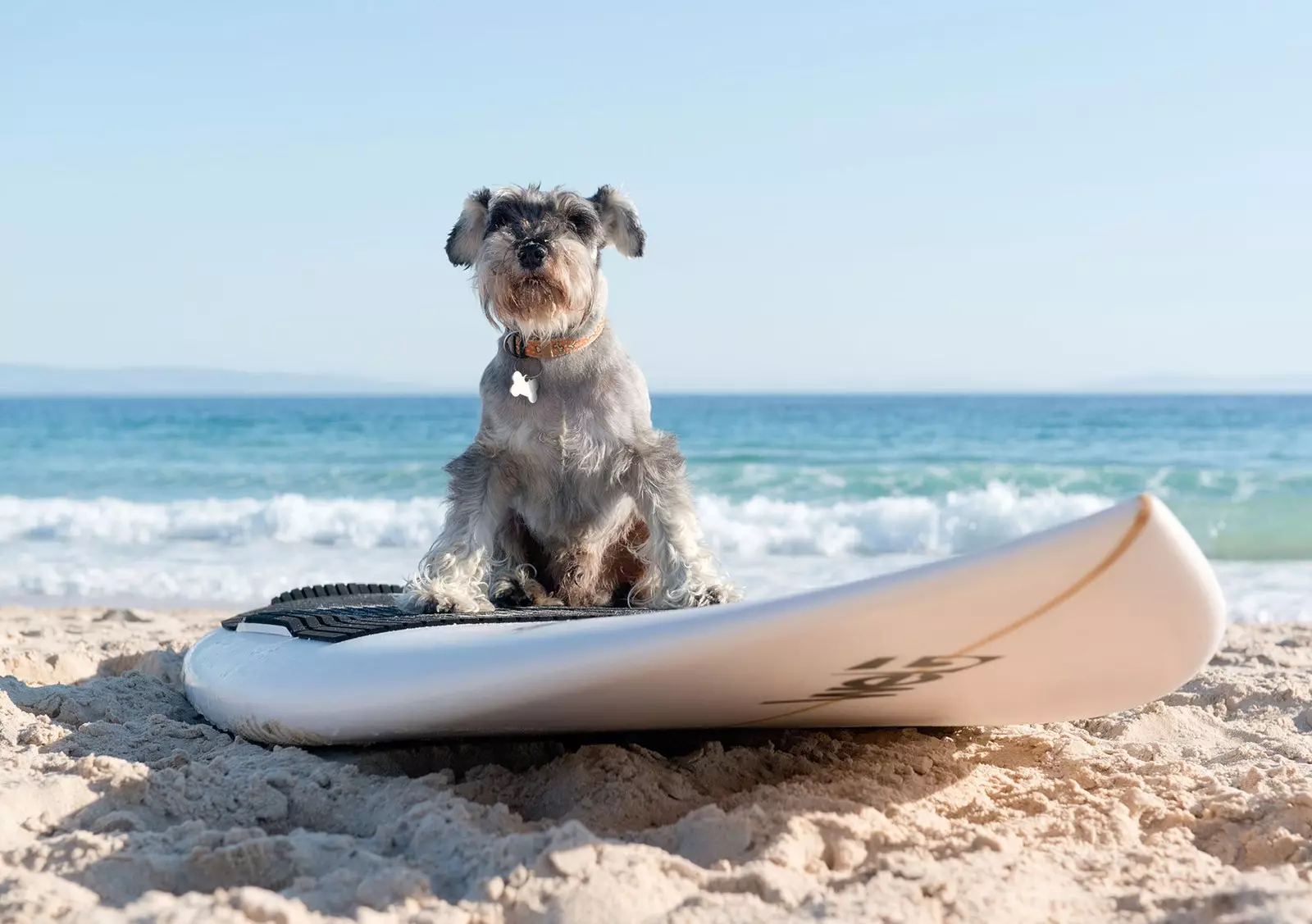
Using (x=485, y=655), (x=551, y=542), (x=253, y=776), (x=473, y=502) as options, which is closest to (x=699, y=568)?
(x=551, y=542)

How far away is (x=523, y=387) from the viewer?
147 inches

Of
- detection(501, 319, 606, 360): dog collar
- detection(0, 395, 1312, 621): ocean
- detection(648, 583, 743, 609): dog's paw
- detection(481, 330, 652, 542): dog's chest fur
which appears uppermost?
detection(501, 319, 606, 360): dog collar

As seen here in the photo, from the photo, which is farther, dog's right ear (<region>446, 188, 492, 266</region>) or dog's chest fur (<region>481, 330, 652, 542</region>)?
dog's right ear (<region>446, 188, 492, 266</region>)

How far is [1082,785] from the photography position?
9.67 ft

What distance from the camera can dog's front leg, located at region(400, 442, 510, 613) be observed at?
3.82m

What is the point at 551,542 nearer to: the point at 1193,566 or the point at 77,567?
the point at 1193,566

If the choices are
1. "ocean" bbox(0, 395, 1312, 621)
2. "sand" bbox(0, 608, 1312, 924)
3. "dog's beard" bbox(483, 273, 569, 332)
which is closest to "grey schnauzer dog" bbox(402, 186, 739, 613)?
"dog's beard" bbox(483, 273, 569, 332)

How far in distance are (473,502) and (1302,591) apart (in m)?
7.43

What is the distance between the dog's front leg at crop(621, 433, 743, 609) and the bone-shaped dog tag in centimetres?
38

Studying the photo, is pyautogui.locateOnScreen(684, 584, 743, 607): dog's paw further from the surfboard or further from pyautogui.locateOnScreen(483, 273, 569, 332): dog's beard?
pyautogui.locateOnScreen(483, 273, 569, 332): dog's beard

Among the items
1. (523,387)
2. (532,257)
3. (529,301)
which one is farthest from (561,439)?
(532,257)

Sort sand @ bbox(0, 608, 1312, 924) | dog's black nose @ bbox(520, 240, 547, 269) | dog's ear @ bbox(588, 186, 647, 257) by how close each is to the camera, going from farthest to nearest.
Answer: dog's ear @ bbox(588, 186, 647, 257), dog's black nose @ bbox(520, 240, 547, 269), sand @ bbox(0, 608, 1312, 924)

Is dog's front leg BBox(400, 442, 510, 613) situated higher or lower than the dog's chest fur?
lower

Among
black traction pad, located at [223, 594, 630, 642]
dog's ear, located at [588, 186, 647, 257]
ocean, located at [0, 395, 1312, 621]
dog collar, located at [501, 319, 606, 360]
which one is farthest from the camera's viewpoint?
ocean, located at [0, 395, 1312, 621]
